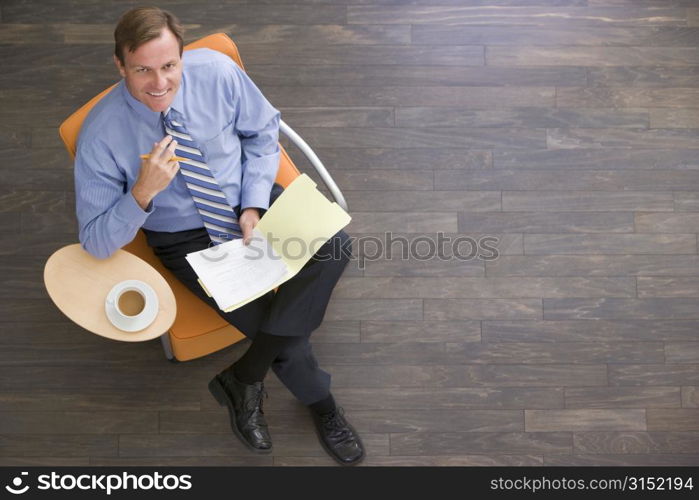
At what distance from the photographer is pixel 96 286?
207cm

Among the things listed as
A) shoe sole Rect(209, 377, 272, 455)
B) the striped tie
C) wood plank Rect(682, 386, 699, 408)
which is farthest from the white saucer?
wood plank Rect(682, 386, 699, 408)

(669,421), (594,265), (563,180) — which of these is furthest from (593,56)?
(669,421)

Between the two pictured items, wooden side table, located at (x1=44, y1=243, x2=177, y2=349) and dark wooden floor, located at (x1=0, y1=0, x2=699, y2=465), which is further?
dark wooden floor, located at (x1=0, y1=0, x2=699, y2=465)

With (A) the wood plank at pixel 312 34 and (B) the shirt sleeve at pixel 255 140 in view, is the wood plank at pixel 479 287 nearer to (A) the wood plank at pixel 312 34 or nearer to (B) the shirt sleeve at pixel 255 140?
(B) the shirt sleeve at pixel 255 140

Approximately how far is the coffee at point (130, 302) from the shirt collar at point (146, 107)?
44cm

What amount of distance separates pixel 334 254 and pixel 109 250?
24.9 inches

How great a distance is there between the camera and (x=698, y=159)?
9.40ft

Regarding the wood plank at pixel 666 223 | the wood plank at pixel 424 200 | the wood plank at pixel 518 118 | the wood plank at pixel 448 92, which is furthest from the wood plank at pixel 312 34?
the wood plank at pixel 666 223

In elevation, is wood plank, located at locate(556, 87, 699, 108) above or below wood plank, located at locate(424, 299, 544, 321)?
above

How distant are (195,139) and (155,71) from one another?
0.28m

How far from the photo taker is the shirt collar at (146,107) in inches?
80.5

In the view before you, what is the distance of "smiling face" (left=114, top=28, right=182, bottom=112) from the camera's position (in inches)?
75.1

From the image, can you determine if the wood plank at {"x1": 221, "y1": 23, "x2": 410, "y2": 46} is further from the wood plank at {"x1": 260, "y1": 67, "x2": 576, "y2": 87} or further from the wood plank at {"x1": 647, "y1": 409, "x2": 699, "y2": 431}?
the wood plank at {"x1": 647, "y1": 409, "x2": 699, "y2": 431}
